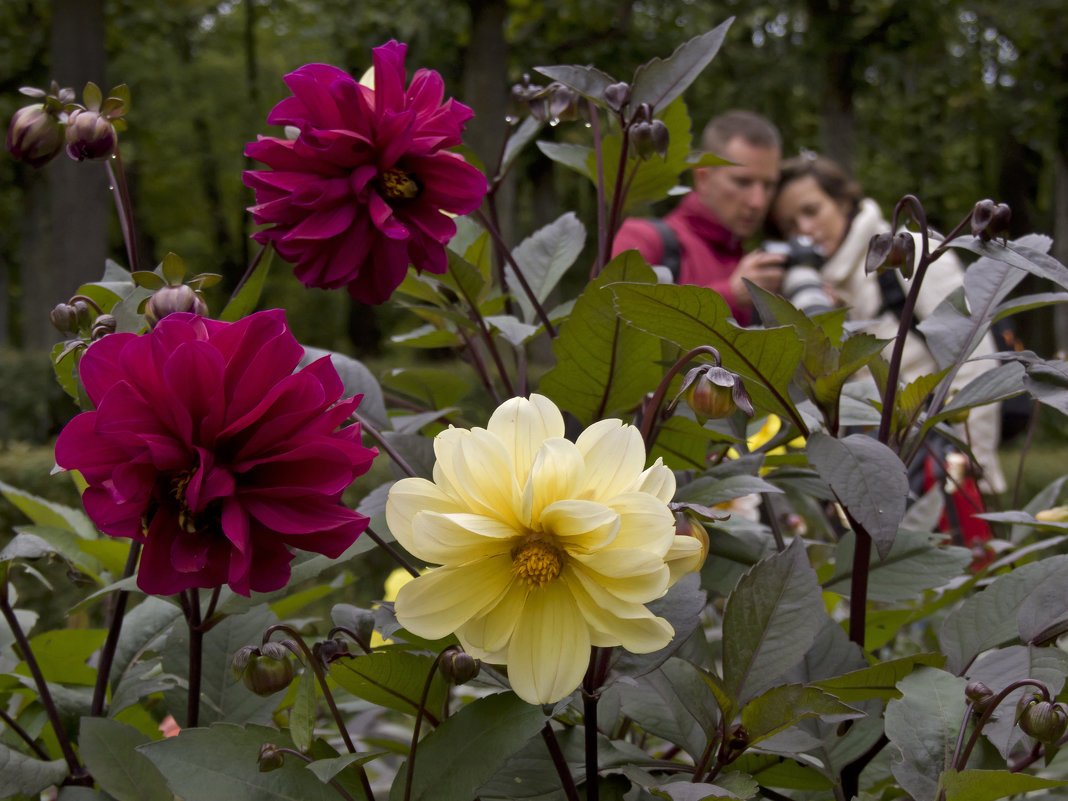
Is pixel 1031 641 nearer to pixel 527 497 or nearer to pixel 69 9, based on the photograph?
pixel 527 497

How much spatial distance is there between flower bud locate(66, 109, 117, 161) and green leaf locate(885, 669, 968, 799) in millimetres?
545

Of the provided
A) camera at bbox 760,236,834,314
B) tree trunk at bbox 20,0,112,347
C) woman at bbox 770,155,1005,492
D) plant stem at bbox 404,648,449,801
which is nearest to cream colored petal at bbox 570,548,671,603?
plant stem at bbox 404,648,449,801

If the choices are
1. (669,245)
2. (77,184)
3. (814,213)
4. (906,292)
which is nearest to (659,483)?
(669,245)

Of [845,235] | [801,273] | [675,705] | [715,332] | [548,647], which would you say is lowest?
[845,235]

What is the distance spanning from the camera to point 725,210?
2.46m

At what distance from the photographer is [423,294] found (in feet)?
2.54

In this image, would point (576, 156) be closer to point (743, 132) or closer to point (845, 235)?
point (743, 132)

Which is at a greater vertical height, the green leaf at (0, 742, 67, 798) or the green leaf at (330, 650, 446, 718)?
the green leaf at (330, 650, 446, 718)

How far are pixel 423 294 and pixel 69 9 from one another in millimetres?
7796

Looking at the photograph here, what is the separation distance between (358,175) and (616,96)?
18 cm

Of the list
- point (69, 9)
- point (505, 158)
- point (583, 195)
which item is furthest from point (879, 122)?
point (505, 158)

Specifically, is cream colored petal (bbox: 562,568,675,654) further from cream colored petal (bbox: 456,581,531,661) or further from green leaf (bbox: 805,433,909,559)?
green leaf (bbox: 805,433,909,559)

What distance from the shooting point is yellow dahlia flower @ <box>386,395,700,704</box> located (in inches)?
17.3

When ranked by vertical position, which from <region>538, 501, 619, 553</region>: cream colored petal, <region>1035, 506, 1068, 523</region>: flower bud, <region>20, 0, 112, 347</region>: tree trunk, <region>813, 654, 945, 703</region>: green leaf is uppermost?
<region>538, 501, 619, 553</region>: cream colored petal
